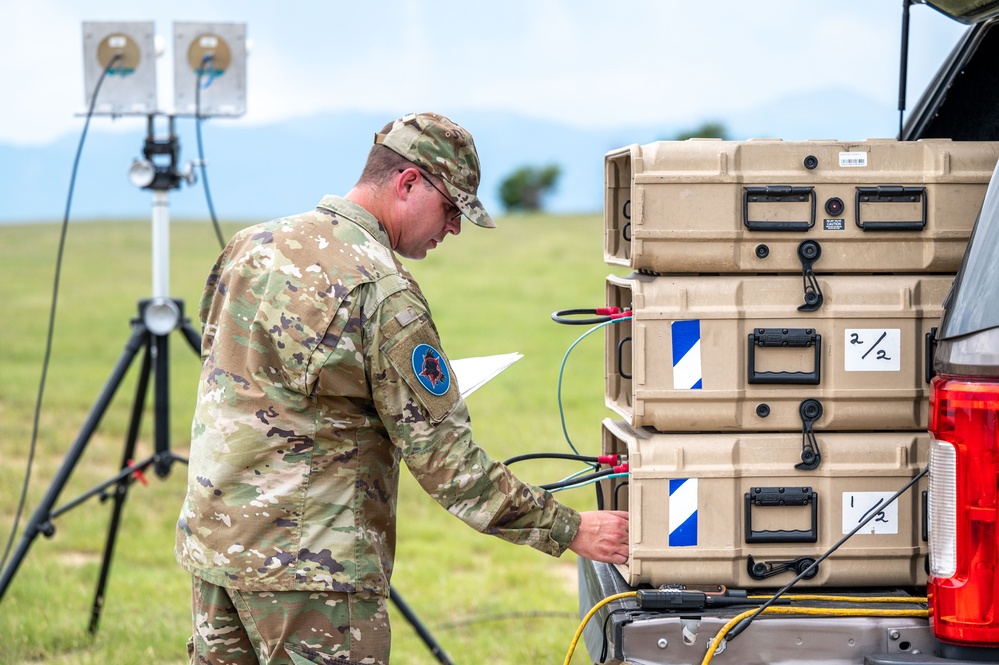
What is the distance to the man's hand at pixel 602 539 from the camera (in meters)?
2.62

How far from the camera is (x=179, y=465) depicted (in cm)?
840

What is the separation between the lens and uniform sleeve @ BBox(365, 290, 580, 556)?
2434 millimetres

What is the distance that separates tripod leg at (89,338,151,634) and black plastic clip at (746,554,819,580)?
8.92 feet

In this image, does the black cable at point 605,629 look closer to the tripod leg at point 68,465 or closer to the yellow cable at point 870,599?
the yellow cable at point 870,599

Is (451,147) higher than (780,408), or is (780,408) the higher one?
(451,147)

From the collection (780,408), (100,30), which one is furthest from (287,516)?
(100,30)

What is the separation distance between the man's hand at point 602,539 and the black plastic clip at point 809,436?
0.44 meters

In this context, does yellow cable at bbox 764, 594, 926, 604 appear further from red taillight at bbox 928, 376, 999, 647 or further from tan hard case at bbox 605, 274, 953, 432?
tan hard case at bbox 605, 274, 953, 432

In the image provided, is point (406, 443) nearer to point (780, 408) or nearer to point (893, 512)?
point (780, 408)

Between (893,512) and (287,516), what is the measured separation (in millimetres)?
1364

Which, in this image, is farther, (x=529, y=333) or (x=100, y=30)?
(x=529, y=333)

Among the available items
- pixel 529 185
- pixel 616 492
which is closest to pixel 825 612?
pixel 616 492

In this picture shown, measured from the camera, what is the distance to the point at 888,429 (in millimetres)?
2576

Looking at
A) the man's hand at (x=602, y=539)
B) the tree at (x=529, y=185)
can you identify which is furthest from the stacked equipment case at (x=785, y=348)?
the tree at (x=529, y=185)
